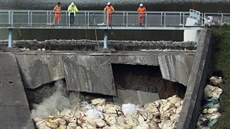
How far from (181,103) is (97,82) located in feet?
11.7

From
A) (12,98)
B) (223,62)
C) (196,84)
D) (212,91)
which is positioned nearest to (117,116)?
(196,84)

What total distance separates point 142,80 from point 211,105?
13.3 ft

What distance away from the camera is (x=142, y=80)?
110 ft

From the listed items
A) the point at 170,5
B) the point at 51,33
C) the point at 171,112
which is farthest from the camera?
the point at 170,5

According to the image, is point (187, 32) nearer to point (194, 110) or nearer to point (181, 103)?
point (181, 103)

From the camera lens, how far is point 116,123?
30.5 metres

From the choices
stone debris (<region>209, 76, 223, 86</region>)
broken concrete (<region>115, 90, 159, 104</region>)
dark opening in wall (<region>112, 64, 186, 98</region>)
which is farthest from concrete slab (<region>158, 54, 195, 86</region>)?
stone debris (<region>209, 76, 223, 86</region>)

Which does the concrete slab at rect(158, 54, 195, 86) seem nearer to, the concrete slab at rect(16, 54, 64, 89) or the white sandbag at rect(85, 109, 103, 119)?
the white sandbag at rect(85, 109, 103, 119)

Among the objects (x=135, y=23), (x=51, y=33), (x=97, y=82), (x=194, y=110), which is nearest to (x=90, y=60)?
(x=97, y=82)

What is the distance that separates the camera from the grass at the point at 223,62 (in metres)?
29.5

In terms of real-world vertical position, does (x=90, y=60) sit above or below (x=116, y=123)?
above

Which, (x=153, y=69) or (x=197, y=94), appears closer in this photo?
(x=197, y=94)

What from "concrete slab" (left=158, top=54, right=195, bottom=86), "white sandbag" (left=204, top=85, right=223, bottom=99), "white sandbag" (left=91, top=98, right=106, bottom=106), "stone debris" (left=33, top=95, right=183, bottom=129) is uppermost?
"concrete slab" (left=158, top=54, right=195, bottom=86)

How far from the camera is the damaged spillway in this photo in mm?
30859
